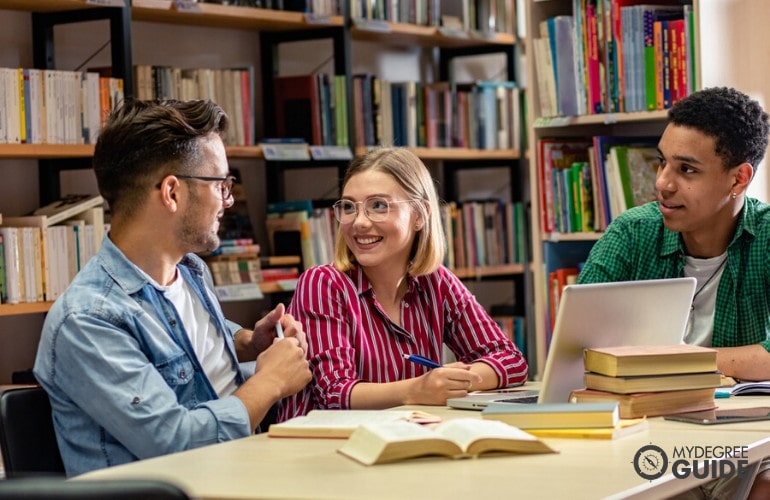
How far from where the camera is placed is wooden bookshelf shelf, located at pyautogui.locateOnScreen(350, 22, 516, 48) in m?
4.58

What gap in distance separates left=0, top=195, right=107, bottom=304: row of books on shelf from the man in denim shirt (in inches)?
47.5

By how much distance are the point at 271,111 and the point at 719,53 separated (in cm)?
172

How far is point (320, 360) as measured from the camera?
7.79ft

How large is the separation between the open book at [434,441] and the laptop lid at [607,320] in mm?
303

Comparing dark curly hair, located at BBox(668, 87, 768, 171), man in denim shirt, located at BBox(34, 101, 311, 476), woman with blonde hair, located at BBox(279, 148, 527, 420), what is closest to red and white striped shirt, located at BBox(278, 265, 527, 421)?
woman with blonde hair, located at BBox(279, 148, 527, 420)

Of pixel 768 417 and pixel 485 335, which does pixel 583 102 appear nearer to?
pixel 485 335

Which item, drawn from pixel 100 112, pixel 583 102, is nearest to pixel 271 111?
pixel 100 112

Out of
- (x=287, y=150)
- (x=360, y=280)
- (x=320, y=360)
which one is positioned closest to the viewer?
(x=320, y=360)

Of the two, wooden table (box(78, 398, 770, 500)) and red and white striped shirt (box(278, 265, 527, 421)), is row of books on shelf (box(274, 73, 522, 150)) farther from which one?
wooden table (box(78, 398, 770, 500))

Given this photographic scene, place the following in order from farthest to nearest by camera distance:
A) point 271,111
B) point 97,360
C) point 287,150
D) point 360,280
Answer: point 271,111
point 287,150
point 360,280
point 97,360

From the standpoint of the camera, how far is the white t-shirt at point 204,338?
225 centimetres

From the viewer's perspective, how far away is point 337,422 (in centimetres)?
192

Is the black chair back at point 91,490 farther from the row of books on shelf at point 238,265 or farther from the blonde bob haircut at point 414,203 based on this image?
the row of books on shelf at point 238,265

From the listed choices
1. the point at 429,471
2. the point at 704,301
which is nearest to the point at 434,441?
the point at 429,471
